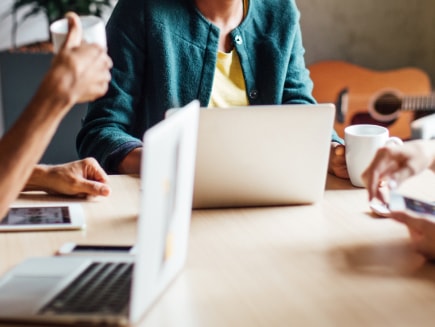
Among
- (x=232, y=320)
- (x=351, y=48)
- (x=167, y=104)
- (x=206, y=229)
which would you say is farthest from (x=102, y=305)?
(x=351, y=48)

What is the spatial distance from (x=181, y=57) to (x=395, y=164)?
704mm

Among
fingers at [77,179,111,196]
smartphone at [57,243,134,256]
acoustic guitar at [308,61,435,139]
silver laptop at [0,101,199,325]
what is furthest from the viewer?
acoustic guitar at [308,61,435,139]

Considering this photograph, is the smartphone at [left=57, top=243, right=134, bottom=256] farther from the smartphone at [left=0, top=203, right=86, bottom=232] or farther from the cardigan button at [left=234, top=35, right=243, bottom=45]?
the cardigan button at [left=234, top=35, right=243, bottom=45]

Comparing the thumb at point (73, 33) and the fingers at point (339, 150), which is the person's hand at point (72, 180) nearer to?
the thumb at point (73, 33)

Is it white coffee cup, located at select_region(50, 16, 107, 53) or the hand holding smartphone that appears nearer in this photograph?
white coffee cup, located at select_region(50, 16, 107, 53)

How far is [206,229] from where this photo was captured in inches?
52.1

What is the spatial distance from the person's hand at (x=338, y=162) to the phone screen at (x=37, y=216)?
1.86ft

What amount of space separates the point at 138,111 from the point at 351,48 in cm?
162

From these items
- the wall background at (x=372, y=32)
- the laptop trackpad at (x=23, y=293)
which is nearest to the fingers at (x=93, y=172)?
the laptop trackpad at (x=23, y=293)

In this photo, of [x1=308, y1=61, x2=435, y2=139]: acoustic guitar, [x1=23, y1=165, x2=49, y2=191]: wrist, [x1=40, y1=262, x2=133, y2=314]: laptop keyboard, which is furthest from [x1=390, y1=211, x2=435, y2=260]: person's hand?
[x1=308, y1=61, x2=435, y2=139]: acoustic guitar

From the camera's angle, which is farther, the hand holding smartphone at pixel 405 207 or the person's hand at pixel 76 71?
the hand holding smartphone at pixel 405 207

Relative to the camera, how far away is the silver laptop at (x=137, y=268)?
93cm

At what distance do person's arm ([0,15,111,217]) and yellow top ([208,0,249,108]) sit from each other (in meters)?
0.77

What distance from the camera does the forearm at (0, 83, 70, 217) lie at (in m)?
1.09
